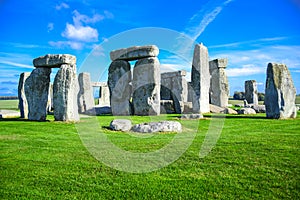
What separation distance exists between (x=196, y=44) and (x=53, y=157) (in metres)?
11.8

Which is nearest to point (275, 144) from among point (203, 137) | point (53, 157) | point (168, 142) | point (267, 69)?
point (203, 137)

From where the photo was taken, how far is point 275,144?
19.8 feet

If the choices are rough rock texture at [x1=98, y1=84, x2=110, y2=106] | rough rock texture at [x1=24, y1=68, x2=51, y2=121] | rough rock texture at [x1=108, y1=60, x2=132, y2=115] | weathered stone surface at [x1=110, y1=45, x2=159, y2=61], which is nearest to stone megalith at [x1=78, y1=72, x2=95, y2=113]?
rough rock texture at [x1=108, y1=60, x2=132, y2=115]

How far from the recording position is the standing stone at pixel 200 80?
47.8 ft

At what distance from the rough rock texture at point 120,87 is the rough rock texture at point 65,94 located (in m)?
4.29

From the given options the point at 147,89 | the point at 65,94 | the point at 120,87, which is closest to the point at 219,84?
the point at 147,89

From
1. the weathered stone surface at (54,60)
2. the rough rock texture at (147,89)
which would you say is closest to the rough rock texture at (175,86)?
the rough rock texture at (147,89)

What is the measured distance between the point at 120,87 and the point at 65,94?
17.1 feet

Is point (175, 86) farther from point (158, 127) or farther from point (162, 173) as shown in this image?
point (162, 173)

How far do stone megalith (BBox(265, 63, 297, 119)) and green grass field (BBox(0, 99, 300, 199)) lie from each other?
469 centimetres

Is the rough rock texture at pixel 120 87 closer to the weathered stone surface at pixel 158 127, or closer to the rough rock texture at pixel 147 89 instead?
the rough rock texture at pixel 147 89

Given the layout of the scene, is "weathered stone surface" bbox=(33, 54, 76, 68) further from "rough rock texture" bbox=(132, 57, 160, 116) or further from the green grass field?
the green grass field

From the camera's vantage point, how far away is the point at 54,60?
453 inches

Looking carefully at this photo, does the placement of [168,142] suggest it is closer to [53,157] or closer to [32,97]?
[53,157]
